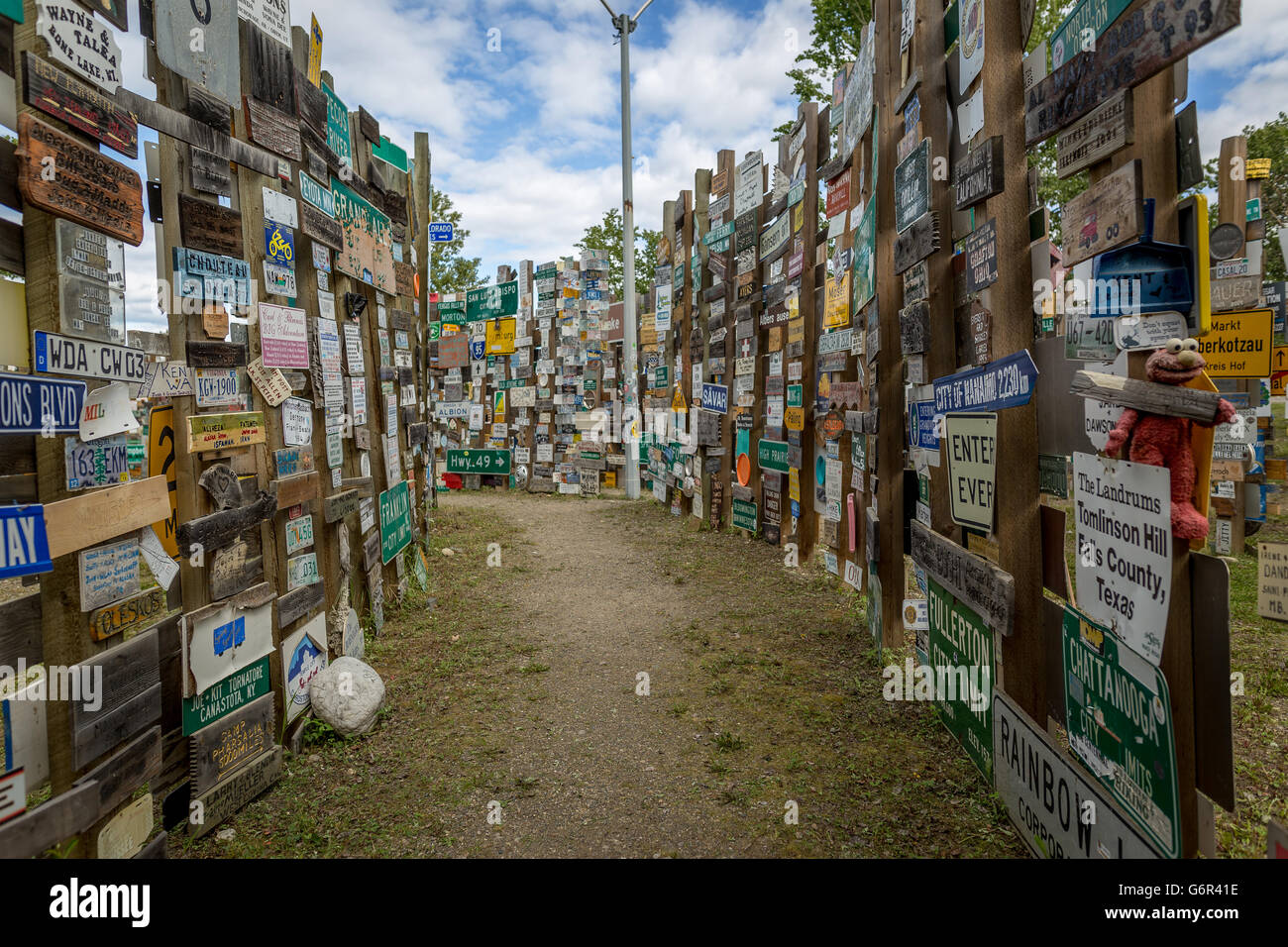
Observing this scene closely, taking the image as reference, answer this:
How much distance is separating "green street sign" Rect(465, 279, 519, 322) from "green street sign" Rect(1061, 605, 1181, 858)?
14832mm

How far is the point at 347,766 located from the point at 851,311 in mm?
5285

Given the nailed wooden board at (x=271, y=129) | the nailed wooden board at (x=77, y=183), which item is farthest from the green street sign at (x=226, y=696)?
the nailed wooden board at (x=271, y=129)

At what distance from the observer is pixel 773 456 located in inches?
338

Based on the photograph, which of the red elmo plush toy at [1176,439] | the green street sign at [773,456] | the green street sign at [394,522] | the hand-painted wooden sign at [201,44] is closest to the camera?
the red elmo plush toy at [1176,439]

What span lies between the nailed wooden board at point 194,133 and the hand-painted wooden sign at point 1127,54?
11.9ft

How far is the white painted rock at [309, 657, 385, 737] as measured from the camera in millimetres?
4309

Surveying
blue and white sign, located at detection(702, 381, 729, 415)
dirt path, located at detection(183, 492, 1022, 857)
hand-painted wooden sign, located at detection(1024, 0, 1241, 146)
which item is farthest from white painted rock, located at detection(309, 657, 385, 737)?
blue and white sign, located at detection(702, 381, 729, 415)

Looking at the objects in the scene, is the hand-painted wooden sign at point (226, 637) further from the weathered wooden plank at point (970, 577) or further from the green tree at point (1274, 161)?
the green tree at point (1274, 161)

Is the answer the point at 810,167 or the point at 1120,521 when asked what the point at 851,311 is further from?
the point at 1120,521

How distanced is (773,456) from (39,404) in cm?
718

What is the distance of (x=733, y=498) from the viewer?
33.2ft

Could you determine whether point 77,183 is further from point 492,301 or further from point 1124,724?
point 492,301

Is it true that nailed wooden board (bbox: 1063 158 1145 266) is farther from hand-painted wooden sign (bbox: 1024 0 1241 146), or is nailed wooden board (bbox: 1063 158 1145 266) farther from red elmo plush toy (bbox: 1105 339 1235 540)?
red elmo plush toy (bbox: 1105 339 1235 540)

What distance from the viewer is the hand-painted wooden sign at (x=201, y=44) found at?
3178 mm
